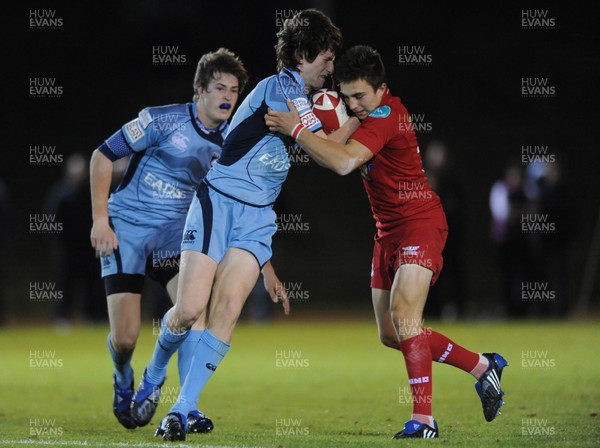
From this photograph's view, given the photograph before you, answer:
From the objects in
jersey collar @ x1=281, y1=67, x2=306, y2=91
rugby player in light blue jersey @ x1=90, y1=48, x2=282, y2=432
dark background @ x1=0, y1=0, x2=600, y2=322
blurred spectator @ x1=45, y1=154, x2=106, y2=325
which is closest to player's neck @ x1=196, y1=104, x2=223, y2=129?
rugby player in light blue jersey @ x1=90, y1=48, x2=282, y2=432

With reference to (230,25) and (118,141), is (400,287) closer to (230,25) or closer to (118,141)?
(118,141)

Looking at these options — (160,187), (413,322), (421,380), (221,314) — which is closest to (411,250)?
(413,322)

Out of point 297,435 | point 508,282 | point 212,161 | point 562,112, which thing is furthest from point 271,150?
point 562,112

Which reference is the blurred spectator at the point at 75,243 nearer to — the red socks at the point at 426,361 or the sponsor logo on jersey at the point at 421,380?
the red socks at the point at 426,361

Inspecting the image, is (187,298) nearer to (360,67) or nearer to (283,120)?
(283,120)

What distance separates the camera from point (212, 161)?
8242mm

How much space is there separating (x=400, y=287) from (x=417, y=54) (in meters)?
21.3

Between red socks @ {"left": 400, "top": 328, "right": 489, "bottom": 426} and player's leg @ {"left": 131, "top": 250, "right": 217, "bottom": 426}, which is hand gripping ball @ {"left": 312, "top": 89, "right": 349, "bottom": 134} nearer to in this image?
player's leg @ {"left": 131, "top": 250, "right": 217, "bottom": 426}

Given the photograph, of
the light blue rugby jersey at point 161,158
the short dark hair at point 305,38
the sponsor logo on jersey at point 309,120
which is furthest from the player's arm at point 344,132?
the light blue rugby jersey at point 161,158

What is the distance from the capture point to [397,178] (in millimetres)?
7500

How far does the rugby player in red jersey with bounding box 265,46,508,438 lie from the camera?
7035mm

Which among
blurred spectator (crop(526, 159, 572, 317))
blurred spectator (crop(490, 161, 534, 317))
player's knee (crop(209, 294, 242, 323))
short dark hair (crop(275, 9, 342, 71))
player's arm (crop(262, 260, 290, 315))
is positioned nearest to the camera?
player's knee (crop(209, 294, 242, 323))

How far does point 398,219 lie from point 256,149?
1.12 m

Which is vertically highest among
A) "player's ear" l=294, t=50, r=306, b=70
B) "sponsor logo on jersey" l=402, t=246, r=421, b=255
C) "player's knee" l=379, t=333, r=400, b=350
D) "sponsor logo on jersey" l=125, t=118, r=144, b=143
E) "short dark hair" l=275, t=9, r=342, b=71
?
"short dark hair" l=275, t=9, r=342, b=71
